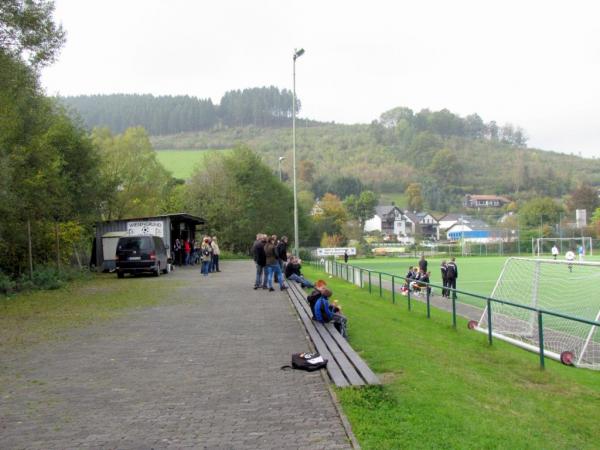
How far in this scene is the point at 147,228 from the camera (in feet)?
108

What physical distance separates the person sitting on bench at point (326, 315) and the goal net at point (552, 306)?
9.84 ft

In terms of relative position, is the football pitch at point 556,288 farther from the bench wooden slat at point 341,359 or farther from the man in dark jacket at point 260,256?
the bench wooden slat at point 341,359

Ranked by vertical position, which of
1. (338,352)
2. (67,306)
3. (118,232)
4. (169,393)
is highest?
(118,232)

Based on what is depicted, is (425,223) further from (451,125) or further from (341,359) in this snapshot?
(341,359)

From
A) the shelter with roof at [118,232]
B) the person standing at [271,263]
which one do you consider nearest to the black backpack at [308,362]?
the person standing at [271,263]

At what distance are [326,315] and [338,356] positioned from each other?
2.61m

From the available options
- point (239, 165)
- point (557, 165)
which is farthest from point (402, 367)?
point (557, 165)

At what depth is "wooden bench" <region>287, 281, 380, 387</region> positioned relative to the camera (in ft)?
21.9

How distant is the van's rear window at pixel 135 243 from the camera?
1005 inches

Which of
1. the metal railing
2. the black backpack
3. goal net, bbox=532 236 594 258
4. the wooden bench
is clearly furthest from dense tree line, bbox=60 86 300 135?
the black backpack

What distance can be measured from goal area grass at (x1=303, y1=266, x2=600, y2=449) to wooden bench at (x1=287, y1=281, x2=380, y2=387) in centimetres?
24

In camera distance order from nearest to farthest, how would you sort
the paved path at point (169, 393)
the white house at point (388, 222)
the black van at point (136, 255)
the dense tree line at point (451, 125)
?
the paved path at point (169, 393), the black van at point (136, 255), the white house at point (388, 222), the dense tree line at point (451, 125)

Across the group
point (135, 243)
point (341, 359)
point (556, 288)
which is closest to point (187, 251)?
point (135, 243)

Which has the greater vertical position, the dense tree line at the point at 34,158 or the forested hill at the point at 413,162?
the forested hill at the point at 413,162
